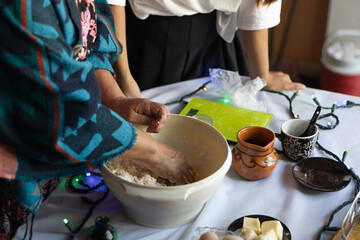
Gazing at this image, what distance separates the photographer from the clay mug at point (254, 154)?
3.13 ft

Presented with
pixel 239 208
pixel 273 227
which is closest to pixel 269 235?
pixel 273 227

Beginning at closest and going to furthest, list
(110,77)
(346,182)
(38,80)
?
(38,80) < (346,182) < (110,77)

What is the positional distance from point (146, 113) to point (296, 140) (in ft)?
1.28

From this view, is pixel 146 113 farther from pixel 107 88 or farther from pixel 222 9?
pixel 222 9

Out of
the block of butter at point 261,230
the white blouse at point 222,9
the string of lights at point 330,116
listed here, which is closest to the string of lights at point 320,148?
the string of lights at point 330,116

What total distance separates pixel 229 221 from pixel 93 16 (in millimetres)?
587

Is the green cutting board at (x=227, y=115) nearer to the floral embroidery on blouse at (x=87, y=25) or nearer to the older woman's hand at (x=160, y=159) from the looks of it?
the older woman's hand at (x=160, y=159)

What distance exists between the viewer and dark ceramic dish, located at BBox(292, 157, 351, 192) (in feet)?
3.12

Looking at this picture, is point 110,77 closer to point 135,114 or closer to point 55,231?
point 135,114

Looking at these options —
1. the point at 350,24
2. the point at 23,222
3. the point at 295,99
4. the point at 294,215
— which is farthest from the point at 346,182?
the point at 350,24

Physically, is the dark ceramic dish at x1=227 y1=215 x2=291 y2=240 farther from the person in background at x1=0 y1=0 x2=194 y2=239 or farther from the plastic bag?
the plastic bag

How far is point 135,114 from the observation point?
99cm

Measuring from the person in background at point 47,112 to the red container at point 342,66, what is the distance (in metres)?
1.93

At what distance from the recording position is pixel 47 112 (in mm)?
686
